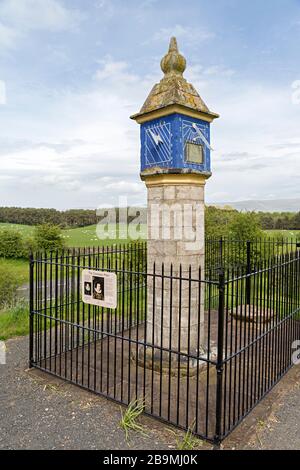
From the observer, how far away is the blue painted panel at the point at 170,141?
4.80m

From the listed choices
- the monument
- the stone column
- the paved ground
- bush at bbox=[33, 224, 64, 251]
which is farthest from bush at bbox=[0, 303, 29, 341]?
bush at bbox=[33, 224, 64, 251]

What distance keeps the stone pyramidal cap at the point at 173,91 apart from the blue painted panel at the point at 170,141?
0.18 m

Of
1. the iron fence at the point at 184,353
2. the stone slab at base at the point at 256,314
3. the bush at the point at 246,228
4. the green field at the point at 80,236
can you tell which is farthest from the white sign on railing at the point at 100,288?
the green field at the point at 80,236

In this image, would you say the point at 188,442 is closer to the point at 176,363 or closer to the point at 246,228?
the point at 176,363

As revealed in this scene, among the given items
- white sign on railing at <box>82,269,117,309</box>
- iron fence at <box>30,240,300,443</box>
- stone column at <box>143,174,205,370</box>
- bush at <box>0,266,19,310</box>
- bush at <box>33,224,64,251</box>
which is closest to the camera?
iron fence at <box>30,240,300,443</box>

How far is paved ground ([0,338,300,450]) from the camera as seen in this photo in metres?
3.48

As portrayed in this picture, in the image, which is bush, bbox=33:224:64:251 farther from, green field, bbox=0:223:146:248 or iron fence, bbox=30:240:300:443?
iron fence, bbox=30:240:300:443

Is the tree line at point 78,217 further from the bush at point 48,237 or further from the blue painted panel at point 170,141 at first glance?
the blue painted panel at point 170,141

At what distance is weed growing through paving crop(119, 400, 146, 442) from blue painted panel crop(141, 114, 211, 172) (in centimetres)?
328

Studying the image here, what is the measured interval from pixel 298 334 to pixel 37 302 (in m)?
4.97

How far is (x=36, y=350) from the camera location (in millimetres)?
5492

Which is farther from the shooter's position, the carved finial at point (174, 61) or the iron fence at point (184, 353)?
the carved finial at point (174, 61)
